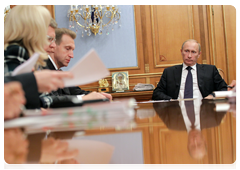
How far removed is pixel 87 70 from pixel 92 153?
0.37 m

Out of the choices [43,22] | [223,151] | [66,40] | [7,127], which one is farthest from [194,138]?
[66,40]

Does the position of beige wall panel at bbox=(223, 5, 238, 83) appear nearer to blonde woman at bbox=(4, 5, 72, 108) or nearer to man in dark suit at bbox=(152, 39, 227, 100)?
man in dark suit at bbox=(152, 39, 227, 100)

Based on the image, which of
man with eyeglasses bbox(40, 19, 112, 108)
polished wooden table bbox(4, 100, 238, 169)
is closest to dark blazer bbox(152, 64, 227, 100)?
man with eyeglasses bbox(40, 19, 112, 108)

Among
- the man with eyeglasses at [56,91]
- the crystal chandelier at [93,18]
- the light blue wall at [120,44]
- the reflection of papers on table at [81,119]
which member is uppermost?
the crystal chandelier at [93,18]

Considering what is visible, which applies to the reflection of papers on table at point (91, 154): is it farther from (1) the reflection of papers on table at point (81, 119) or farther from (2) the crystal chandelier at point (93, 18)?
(2) the crystal chandelier at point (93, 18)

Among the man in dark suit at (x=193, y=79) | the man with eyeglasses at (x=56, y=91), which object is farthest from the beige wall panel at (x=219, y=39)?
the man with eyeglasses at (x=56, y=91)

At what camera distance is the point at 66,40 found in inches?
112

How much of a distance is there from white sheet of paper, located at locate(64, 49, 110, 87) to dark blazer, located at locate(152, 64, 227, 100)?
7.33ft

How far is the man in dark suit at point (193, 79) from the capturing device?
312cm

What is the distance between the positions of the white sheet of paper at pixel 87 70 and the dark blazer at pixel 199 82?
7.33 feet

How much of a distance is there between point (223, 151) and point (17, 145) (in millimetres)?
388
